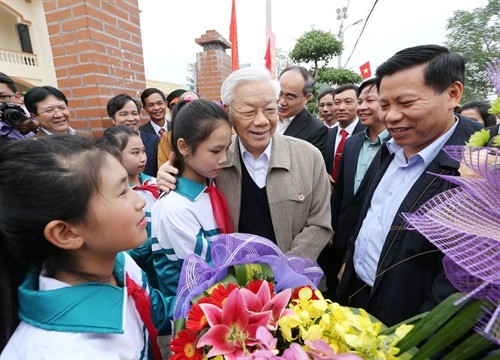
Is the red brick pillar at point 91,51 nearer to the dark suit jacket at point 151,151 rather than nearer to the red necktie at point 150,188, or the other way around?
the dark suit jacket at point 151,151

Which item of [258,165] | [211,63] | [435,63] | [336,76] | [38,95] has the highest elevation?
[336,76]

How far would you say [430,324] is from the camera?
1.93 feet

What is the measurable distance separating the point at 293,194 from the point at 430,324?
1.21m

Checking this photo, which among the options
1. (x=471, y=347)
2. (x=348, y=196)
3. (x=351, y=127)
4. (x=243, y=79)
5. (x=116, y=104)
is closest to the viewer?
(x=471, y=347)

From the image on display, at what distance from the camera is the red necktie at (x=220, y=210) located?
162 centimetres

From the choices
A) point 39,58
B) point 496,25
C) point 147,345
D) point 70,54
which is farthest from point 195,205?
point 39,58

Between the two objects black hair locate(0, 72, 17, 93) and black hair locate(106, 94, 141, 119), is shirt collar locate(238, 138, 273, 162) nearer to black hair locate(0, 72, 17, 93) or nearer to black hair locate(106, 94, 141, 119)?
black hair locate(106, 94, 141, 119)

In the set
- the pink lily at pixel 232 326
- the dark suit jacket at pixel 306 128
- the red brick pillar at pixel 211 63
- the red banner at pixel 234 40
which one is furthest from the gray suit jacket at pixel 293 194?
the red banner at pixel 234 40

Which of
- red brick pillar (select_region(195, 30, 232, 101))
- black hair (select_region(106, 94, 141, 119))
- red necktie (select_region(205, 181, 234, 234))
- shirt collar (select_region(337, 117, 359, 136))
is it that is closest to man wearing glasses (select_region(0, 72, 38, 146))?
black hair (select_region(106, 94, 141, 119))

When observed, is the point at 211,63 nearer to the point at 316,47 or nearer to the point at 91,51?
the point at 91,51

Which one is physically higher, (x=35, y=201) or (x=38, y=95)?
(x=38, y=95)

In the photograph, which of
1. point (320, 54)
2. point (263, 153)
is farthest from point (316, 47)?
point (263, 153)

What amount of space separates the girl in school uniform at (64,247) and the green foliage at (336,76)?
39.4 ft

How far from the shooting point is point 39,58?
16234 mm
